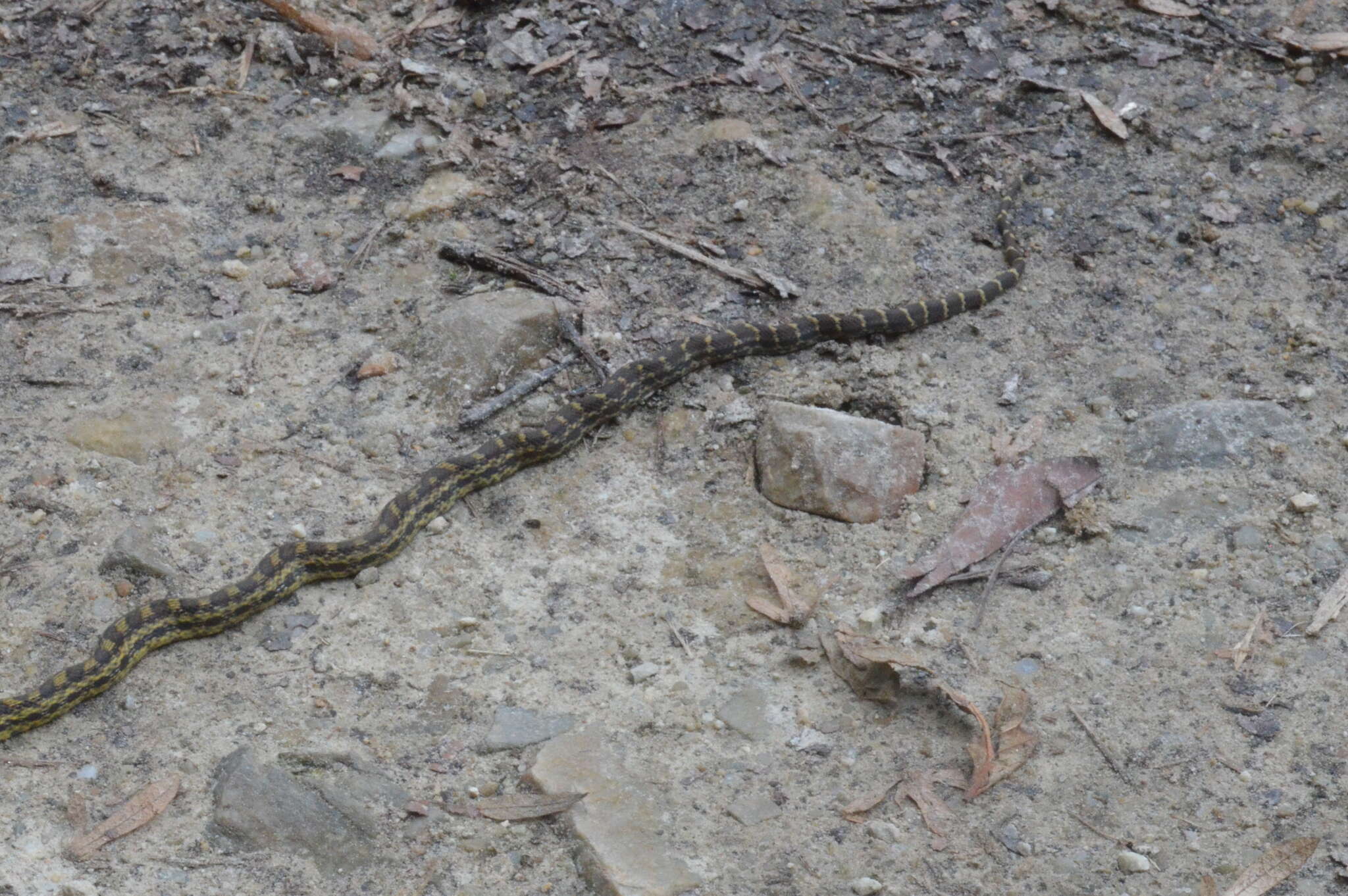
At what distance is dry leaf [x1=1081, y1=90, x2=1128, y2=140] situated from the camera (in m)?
9.02

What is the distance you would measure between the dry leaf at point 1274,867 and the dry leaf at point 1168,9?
278 inches

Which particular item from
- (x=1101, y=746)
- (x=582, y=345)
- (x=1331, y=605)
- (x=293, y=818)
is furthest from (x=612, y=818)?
(x=1331, y=605)

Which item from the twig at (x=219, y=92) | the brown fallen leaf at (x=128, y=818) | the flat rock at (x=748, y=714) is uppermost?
the twig at (x=219, y=92)

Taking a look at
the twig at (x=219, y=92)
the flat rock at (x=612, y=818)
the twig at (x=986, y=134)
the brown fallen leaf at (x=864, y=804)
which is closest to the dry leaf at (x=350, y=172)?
the twig at (x=219, y=92)

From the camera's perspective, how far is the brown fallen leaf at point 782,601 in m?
6.16

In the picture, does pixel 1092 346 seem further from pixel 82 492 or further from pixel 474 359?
pixel 82 492

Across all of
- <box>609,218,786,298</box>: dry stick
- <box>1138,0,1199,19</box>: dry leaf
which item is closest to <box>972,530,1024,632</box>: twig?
<box>609,218,786,298</box>: dry stick

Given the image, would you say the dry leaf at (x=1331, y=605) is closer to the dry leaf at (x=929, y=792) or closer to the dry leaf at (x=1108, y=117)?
the dry leaf at (x=929, y=792)

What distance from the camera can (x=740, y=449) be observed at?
7195 mm

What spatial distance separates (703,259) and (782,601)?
9.76ft

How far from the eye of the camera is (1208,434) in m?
6.93

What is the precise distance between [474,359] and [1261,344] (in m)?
4.91

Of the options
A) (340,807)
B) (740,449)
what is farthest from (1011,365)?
(340,807)

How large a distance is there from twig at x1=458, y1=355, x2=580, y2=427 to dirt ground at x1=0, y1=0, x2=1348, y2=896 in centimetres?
8
